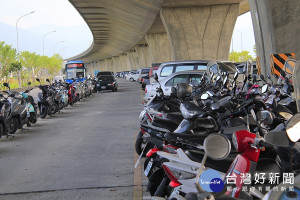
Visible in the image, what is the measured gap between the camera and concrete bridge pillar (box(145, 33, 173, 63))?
5419 cm

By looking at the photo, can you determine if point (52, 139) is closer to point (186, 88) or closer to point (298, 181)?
point (186, 88)

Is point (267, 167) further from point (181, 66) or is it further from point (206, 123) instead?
point (181, 66)

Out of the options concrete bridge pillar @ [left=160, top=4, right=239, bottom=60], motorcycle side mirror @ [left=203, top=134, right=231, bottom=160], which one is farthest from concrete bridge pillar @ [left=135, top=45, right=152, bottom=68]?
motorcycle side mirror @ [left=203, top=134, right=231, bottom=160]

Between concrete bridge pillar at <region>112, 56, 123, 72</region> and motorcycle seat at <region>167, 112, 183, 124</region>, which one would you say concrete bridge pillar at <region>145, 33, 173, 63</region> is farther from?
concrete bridge pillar at <region>112, 56, 123, 72</region>

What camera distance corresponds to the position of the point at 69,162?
762 centimetres

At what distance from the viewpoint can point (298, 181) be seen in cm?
204

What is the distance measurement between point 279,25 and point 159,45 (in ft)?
136

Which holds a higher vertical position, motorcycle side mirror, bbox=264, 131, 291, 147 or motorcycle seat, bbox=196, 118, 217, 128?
motorcycle side mirror, bbox=264, 131, 291, 147

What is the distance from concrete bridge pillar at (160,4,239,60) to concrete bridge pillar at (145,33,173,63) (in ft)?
59.9

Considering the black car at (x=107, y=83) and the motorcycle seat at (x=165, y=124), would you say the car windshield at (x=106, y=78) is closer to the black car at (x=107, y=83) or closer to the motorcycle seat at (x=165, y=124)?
the black car at (x=107, y=83)

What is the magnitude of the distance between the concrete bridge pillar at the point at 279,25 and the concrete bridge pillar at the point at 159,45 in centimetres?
3979

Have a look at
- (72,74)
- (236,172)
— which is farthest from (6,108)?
(72,74)

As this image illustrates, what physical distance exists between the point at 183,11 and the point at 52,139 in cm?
2601

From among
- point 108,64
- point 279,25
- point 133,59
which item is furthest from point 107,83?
point 108,64
